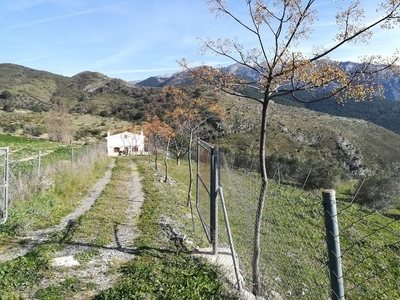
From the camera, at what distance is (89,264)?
24.7 ft

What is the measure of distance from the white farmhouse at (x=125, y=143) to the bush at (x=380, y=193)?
125 ft

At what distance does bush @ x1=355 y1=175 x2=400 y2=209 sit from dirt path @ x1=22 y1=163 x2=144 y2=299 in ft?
122

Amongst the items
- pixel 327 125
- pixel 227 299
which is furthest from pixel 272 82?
pixel 327 125

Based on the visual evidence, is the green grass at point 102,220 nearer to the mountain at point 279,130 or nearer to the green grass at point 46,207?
the green grass at point 46,207

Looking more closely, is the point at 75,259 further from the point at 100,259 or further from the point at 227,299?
the point at 227,299

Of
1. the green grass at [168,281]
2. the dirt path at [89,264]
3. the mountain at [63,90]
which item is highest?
the mountain at [63,90]

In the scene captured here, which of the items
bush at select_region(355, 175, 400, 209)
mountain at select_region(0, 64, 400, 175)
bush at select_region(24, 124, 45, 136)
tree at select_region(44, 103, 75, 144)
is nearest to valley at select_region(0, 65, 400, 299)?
bush at select_region(355, 175, 400, 209)

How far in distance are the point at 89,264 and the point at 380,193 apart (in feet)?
133

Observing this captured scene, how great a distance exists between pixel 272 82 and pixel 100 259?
4.29m

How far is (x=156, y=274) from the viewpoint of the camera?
6.87 metres

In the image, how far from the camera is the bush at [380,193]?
139ft

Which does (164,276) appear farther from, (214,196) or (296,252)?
(296,252)

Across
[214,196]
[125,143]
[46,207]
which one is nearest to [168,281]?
[214,196]

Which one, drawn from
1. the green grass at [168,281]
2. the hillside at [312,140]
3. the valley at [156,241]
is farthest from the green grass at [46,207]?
the hillside at [312,140]
